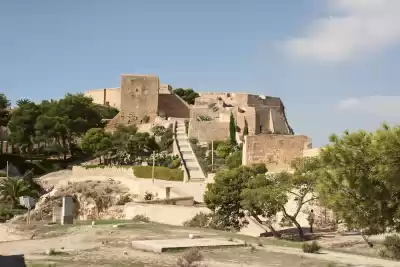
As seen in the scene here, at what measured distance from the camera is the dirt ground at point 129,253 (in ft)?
36.0

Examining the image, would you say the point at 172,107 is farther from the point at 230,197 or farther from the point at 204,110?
the point at 230,197

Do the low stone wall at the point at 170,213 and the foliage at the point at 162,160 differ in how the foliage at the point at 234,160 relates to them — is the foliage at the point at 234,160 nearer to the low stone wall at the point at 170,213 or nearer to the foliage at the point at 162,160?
the foliage at the point at 162,160

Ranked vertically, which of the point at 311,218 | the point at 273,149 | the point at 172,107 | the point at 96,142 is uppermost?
the point at 172,107

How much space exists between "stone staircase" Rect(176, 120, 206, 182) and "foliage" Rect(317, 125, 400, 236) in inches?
1034

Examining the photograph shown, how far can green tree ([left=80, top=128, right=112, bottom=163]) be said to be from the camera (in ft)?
159

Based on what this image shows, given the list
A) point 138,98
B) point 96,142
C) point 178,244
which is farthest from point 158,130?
point 178,244

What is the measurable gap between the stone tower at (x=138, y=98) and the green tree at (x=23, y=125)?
8759 mm

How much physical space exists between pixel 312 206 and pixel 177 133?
27.6m

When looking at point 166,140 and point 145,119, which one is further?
point 145,119

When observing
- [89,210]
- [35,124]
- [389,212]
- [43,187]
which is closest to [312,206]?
[389,212]

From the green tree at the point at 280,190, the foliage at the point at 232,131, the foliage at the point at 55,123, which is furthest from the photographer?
the foliage at the point at 55,123

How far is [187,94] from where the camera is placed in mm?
72438

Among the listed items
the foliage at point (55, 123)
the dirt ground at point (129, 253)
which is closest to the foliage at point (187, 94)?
the foliage at point (55, 123)

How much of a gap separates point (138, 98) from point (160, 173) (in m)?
21.5
